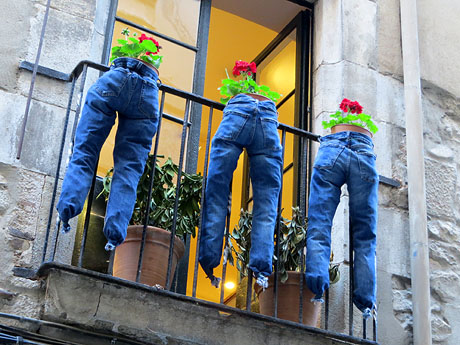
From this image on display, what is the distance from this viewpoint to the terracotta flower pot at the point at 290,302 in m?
5.25

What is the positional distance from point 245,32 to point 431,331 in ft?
11.4

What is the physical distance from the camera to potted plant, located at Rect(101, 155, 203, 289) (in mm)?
4980

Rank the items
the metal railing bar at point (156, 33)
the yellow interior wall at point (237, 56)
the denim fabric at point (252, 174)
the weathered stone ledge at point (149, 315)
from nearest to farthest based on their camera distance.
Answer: the weathered stone ledge at point (149, 315) < the denim fabric at point (252, 174) < the metal railing bar at point (156, 33) < the yellow interior wall at point (237, 56)

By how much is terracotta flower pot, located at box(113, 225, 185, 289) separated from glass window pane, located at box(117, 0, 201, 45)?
166 cm

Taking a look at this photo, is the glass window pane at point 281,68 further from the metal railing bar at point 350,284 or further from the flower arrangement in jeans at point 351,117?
the metal railing bar at point 350,284

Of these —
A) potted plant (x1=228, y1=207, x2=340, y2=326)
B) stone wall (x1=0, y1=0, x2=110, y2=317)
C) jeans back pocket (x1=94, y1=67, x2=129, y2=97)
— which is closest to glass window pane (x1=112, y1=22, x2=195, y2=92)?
stone wall (x1=0, y1=0, x2=110, y2=317)

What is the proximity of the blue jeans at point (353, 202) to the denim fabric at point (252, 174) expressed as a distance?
278mm

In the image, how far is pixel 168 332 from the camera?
4719 millimetres

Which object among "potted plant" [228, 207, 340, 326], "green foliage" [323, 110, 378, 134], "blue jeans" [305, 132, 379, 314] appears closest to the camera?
"blue jeans" [305, 132, 379, 314]

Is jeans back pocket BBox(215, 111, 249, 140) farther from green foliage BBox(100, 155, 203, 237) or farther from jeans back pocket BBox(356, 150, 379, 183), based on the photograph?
jeans back pocket BBox(356, 150, 379, 183)

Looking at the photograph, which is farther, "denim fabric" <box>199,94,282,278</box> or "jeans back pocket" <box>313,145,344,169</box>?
"jeans back pocket" <box>313,145,344,169</box>

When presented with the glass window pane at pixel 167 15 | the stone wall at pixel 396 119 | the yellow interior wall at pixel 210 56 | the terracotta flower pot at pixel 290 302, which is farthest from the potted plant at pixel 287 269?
the glass window pane at pixel 167 15

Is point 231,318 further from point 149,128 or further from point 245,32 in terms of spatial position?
point 245,32

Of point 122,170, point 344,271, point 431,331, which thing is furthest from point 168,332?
point 431,331
